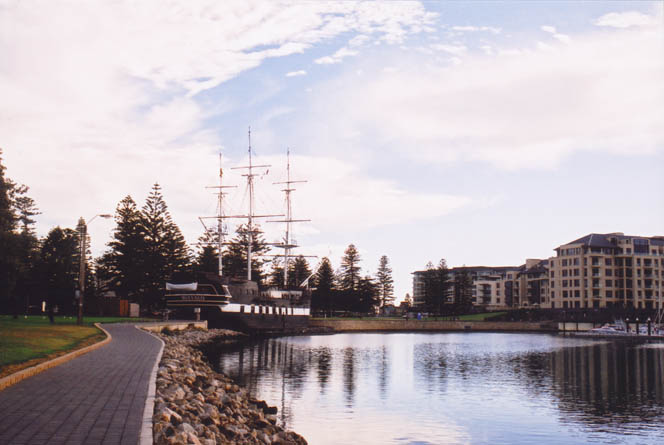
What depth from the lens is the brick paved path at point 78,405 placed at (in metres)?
10.7

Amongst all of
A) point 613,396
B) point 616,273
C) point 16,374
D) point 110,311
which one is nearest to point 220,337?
point 110,311

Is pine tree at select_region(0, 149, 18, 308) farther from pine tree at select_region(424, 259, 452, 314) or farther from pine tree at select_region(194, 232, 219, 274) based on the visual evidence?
pine tree at select_region(424, 259, 452, 314)

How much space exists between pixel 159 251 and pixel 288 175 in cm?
2470

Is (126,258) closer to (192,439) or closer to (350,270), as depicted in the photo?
(350,270)

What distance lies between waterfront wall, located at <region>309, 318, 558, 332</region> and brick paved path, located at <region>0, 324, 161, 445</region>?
8410 centimetres

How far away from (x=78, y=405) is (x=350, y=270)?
124146mm

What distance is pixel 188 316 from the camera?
238ft

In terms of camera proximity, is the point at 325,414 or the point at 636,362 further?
the point at 636,362

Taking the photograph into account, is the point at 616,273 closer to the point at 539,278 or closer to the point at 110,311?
the point at 539,278

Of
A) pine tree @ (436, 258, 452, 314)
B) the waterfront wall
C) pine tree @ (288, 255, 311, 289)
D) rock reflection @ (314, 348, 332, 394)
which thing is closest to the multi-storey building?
the waterfront wall

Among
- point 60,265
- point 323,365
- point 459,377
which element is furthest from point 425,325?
point 459,377

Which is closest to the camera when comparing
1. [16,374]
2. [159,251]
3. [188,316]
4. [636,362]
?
[16,374]

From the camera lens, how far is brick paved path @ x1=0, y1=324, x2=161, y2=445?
10695 millimetres

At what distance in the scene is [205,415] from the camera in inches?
616
